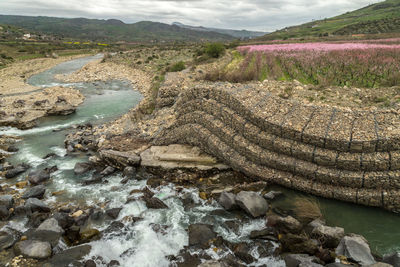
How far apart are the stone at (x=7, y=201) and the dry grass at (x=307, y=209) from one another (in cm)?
1244

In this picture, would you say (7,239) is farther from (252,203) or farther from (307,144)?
(307,144)

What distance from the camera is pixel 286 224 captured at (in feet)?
30.3

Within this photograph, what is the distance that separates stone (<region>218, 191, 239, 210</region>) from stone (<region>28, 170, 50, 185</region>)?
9687mm

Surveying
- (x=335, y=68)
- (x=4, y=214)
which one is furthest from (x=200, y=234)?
(x=335, y=68)

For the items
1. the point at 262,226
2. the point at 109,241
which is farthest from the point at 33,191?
the point at 262,226

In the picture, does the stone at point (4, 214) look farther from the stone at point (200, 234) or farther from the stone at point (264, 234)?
the stone at point (264, 234)

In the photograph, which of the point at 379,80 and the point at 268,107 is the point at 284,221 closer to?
the point at 268,107

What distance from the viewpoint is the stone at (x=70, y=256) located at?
8500 millimetres

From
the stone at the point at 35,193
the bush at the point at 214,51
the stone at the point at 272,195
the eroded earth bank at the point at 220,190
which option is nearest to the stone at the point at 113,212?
the eroded earth bank at the point at 220,190

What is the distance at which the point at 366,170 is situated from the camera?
1016 centimetres

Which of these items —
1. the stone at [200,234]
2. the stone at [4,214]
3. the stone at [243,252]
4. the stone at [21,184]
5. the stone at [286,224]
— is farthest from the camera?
the stone at [21,184]

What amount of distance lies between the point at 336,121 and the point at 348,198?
323 centimetres

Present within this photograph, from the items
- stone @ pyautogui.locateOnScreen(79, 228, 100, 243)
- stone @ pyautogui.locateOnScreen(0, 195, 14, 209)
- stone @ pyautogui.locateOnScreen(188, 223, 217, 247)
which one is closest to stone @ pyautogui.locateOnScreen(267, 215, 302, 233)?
stone @ pyautogui.locateOnScreen(188, 223, 217, 247)

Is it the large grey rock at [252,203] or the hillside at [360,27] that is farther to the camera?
the hillside at [360,27]
